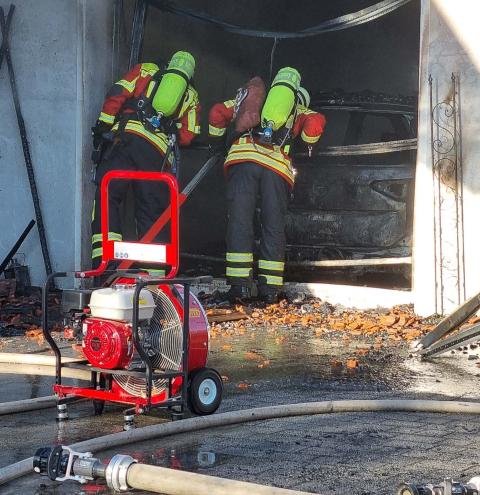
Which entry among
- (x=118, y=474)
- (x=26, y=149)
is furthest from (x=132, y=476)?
(x=26, y=149)

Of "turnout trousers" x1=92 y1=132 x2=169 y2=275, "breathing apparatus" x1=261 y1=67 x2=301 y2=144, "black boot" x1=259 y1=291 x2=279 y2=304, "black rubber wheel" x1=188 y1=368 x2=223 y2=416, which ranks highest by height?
"breathing apparatus" x1=261 y1=67 x2=301 y2=144

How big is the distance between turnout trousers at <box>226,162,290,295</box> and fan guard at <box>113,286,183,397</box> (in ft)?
16.8

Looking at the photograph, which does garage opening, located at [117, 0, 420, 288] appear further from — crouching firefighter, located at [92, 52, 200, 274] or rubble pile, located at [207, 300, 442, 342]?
rubble pile, located at [207, 300, 442, 342]

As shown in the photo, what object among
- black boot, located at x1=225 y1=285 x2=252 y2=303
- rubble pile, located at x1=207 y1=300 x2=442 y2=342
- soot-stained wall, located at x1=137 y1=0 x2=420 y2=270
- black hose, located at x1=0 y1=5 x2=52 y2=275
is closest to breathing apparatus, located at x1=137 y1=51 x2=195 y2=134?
black hose, located at x1=0 y1=5 x2=52 y2=275

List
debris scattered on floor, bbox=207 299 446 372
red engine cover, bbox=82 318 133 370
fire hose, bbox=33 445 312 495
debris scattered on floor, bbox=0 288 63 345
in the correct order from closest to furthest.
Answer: fire hose, bbox=33 445 312 495 → red engine cover, bbox=82 318 133 370 → debris scattered on floor, bbox=207 299 446 372 → debris scattered on floor, bbox=0 288 63 345

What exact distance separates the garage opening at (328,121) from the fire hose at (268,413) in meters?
4.66

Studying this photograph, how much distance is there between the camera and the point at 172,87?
36.1ft

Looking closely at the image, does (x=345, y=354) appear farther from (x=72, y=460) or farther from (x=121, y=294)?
(x=72, y=460)

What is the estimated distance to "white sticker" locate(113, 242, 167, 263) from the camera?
544 centimetres

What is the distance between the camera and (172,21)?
13.4 meters

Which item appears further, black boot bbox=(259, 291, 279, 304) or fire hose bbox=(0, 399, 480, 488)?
black boot bbox=(259, 291, 279, 304)

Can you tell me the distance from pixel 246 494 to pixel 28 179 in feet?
29.3

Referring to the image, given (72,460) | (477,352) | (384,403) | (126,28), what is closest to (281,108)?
(126,28)

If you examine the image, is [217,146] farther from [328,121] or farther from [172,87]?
[328,121]
